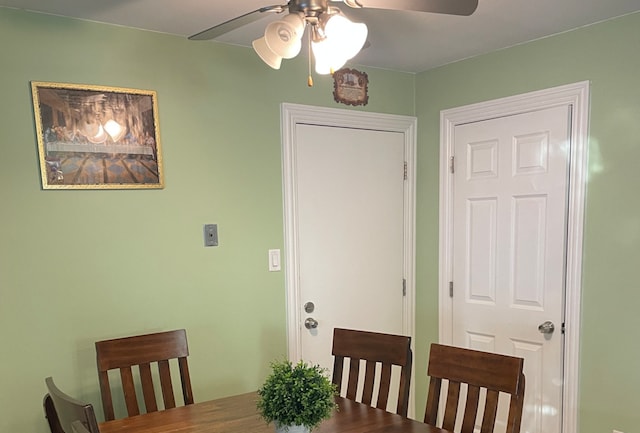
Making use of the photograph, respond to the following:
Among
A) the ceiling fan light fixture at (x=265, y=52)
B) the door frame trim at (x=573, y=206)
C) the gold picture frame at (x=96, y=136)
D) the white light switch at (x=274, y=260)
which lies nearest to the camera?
the ceiling fan light fixture at (x=265, y=52)

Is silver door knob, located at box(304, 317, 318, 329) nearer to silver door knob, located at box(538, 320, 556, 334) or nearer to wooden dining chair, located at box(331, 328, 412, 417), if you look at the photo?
wooden dining chair, located at box(331, 328, 412, 417)

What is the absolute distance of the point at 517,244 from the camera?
8.27ft

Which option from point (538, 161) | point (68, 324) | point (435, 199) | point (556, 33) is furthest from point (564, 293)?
point (68, 324)

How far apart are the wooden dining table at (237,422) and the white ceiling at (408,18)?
1571mm

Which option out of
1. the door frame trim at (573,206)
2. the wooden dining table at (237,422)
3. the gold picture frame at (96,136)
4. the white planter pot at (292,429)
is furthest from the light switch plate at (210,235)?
the door frame trim at (573,206)

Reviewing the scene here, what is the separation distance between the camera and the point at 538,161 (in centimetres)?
241

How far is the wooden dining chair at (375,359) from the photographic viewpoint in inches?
75.3

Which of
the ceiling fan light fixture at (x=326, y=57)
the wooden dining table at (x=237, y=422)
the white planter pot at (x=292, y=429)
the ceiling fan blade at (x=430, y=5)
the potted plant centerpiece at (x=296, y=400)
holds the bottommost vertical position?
the wooden dining table at (x=237, y=422)

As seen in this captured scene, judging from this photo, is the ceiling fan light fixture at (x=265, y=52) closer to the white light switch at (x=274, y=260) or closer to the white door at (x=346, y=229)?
the white door at (x=346, y=229)

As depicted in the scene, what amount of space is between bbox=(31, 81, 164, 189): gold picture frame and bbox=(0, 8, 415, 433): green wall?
Result: 0.13ft

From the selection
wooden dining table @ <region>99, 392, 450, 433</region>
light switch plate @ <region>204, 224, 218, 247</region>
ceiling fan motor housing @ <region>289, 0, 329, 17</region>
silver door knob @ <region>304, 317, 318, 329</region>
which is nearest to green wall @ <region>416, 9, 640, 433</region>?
wooden dining table @ <region>99, 392, 450, 433</region>

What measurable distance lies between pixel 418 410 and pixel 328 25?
2577 mm

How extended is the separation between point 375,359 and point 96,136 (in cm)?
157

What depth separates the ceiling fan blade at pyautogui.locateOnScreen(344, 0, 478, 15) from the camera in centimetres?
132
